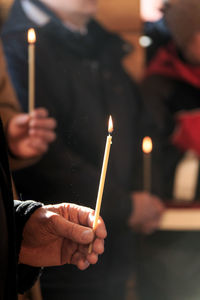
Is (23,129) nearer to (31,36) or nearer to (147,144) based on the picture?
(31,36)

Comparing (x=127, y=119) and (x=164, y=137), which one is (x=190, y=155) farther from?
(x=127, y=119)

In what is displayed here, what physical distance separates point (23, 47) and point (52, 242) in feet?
1.05

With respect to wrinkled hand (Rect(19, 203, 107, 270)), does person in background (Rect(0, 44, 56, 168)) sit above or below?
above

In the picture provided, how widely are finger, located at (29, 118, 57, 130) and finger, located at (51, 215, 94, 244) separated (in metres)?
0.29

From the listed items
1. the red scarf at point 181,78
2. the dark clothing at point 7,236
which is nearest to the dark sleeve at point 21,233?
the dark clothing at point 7,236

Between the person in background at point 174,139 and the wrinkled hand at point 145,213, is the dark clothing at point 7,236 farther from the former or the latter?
the person in background at point 174,139

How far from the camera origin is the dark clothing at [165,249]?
1260 mm

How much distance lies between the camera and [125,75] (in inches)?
48.2

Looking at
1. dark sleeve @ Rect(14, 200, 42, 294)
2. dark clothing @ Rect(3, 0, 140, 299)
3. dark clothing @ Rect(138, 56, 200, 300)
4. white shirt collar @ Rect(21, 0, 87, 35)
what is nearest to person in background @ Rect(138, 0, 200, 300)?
dark clothing @ Rect(138, 56, 200, 300)

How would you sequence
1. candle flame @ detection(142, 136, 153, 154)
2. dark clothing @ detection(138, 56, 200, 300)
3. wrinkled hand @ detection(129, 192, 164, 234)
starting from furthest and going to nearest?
dark clothing @ detection(138, 56, 200, 300)
wrinkled hand @ detection(129, 192, 164, 234)
candle flame @ detection(142, 136, 153, 154)

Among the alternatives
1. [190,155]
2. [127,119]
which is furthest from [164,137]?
[127,119]

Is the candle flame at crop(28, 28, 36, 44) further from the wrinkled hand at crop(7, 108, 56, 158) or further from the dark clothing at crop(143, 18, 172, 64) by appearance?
the dark clothing at crop(143, 18, 172, 64)

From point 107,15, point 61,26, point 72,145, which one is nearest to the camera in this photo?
point 72,145

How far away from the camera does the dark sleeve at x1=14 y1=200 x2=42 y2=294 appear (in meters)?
0.44
